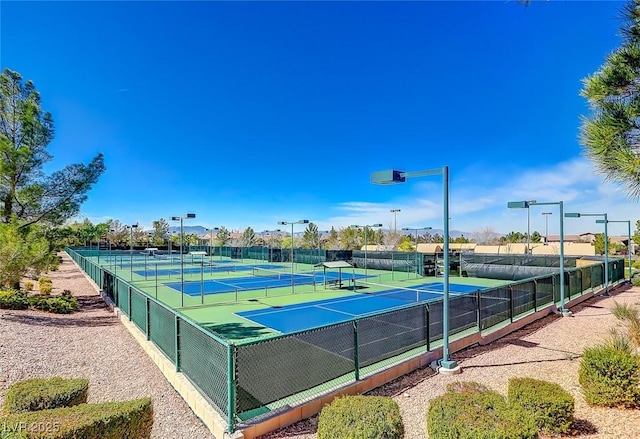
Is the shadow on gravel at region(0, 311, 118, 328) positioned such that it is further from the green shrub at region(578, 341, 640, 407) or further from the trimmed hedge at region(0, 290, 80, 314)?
the green shrub at region(578, 341, 640, 407)

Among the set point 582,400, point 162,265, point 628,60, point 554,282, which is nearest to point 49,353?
point 582,400

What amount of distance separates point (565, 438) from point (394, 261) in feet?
82.9

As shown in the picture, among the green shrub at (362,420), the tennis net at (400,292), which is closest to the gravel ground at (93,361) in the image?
the green shrub at (362,420)

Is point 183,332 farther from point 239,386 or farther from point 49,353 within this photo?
point 49,353

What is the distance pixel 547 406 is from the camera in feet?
13.9

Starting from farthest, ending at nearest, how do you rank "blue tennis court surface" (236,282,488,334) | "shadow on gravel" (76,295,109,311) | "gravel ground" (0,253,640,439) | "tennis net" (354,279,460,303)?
"tennis net" (354,279,460,303) < "shadow on gravel" (76,295,109,311) < "blue tennis court surface" (236,282,488,334) < "gravel ground" (0,253,640,439)

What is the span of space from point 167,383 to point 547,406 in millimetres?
5886

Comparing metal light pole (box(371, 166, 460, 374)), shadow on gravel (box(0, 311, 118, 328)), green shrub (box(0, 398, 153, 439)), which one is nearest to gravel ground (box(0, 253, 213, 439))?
shadow on gravel (box(0, 311, 118, 328))

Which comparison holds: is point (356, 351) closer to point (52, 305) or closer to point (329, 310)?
point (329, 310)

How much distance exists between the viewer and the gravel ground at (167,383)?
4.73m

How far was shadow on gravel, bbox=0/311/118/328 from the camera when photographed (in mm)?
10205

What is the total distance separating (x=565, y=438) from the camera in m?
4.21

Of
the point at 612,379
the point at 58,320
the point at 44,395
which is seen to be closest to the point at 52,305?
the point at 58,320

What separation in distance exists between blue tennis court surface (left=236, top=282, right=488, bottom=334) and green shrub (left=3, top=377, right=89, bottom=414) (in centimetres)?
683
